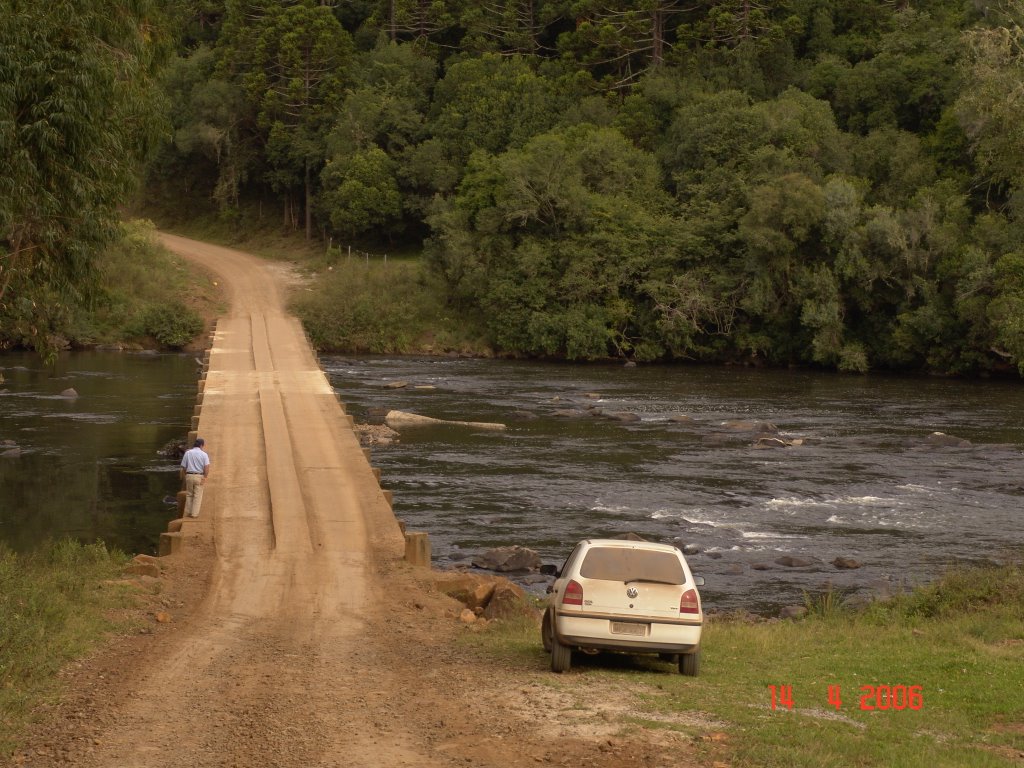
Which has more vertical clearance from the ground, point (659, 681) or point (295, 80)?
point (295, 80)

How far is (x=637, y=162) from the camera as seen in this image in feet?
230

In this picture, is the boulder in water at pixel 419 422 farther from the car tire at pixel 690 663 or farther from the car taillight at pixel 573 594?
the car taillight at pixel 573 594

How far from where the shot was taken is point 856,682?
13.0m

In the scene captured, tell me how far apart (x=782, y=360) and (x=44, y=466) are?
39056mm

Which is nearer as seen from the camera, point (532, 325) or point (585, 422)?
point (585, 422)

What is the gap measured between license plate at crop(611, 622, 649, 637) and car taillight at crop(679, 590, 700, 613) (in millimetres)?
439

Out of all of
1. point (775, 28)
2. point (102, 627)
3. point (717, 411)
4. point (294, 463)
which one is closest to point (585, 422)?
point (717, 411)

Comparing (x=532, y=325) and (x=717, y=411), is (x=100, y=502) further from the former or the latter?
(x=532, y=325)

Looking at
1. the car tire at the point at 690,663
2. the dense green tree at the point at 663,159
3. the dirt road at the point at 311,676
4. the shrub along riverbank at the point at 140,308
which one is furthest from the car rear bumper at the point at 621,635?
the shrub along riverbank at the point at 140,308

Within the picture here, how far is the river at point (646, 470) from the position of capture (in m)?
25.6

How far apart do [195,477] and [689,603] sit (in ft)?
39.5

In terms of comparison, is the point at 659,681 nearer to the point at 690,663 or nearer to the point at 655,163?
the point at 690,663
